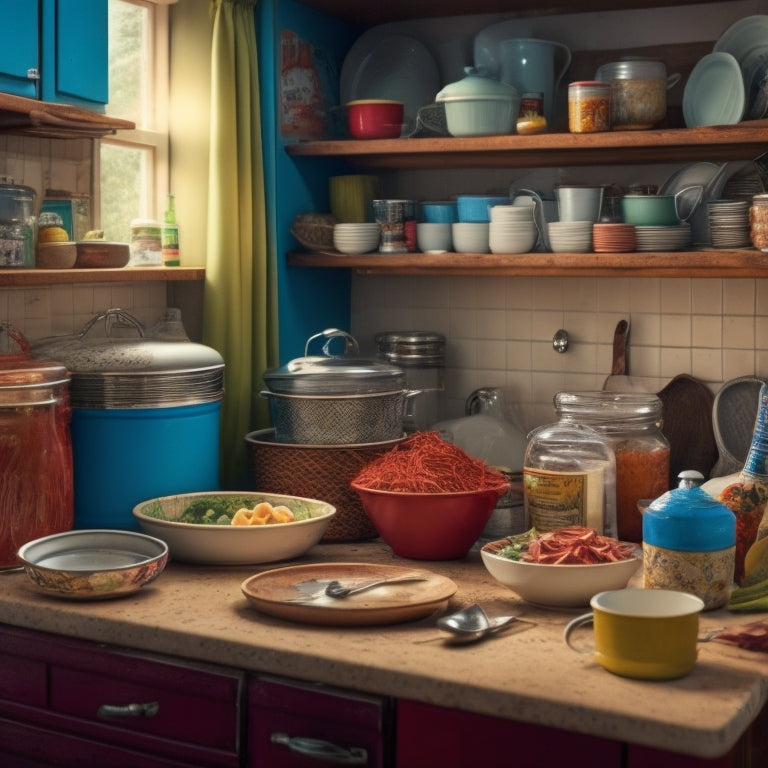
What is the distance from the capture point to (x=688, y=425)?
2949mm

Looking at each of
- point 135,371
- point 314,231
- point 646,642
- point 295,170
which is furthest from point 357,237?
point 646,642

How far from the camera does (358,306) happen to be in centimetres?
345

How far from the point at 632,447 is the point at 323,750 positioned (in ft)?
3.22

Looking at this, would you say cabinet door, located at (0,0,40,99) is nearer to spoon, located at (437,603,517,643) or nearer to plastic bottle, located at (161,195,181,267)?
plastic bottle, located at (161,195,181,267)

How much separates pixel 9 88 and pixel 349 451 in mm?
985

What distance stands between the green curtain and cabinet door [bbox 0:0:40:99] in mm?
593

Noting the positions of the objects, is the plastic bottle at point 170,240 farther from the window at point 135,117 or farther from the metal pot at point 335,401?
the metal pot at point 335,401

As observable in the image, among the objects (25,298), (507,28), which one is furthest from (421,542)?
(507,28)

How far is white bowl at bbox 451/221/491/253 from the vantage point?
2.92m

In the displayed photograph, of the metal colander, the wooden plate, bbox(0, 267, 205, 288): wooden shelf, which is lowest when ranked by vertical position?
the wooden plate

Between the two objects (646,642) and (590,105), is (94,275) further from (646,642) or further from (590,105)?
(646,642)

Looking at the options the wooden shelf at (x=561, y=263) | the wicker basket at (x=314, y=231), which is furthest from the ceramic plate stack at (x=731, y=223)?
the wicker basket at (x=314, y=231)

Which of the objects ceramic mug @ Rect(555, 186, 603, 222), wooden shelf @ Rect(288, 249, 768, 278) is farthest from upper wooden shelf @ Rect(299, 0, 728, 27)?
wooden shelf @ Rect(288, 249, 768, 278)

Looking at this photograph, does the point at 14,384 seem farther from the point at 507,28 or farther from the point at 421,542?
the point at 507,28
